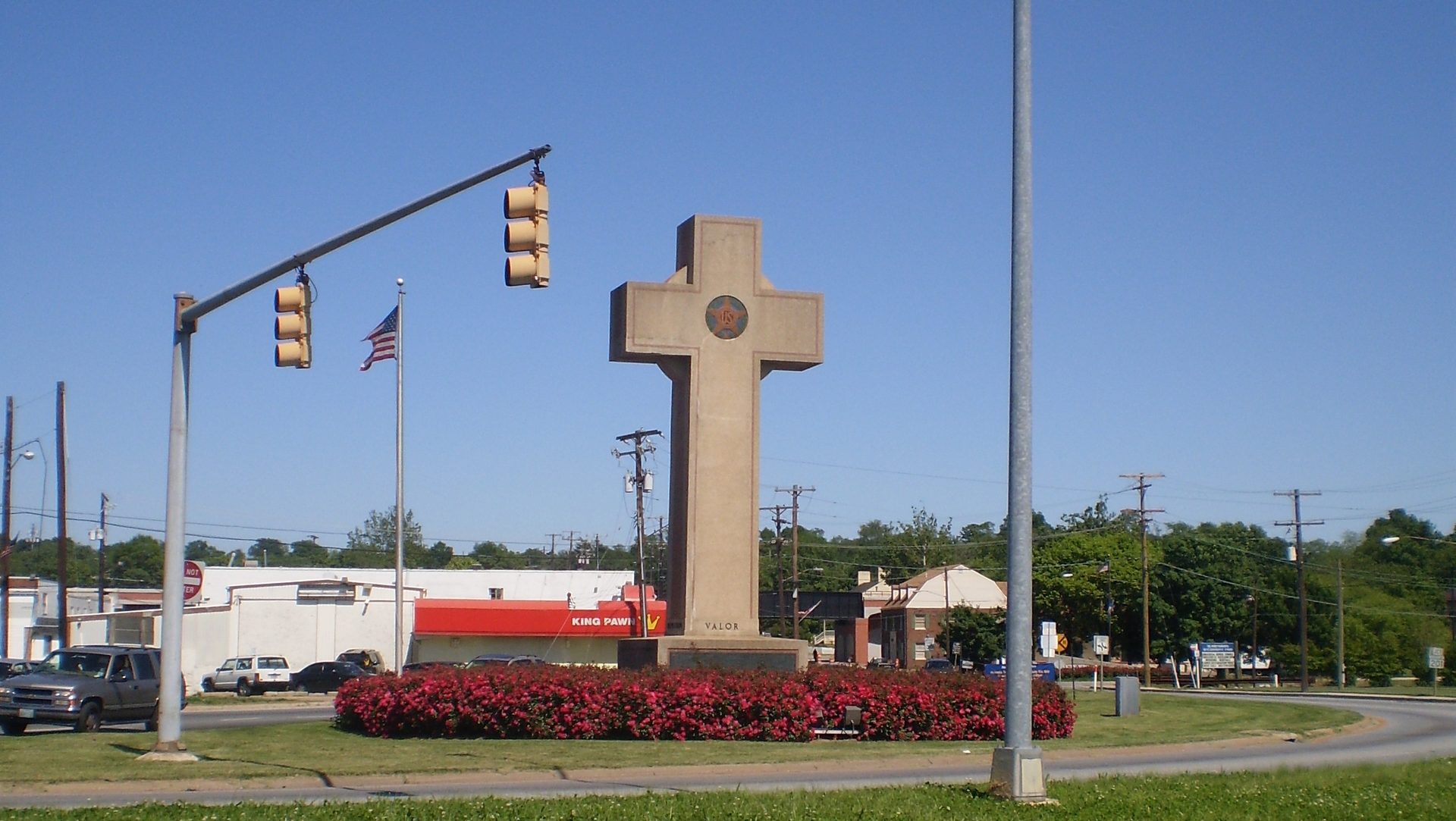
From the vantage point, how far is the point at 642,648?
25906 millimetres

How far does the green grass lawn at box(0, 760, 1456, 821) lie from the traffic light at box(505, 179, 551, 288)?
5.42 m

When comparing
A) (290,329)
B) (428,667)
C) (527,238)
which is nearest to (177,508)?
(290,329)

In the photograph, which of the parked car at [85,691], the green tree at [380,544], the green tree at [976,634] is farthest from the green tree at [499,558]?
the parked car at [85,691]

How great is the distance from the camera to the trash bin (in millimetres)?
31859

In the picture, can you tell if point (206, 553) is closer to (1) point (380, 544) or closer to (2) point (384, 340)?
(1) point (380, 544)

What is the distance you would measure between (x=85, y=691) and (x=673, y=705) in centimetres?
1186

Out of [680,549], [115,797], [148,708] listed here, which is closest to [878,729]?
[680,549]

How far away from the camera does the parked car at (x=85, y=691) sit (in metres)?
26.4

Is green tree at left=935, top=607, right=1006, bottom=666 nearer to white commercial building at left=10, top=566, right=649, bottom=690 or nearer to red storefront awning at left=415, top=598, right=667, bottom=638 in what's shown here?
white commercial building at left=10, top=566, right=649, bottom=690

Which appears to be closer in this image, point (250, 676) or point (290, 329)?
point (290, 329)

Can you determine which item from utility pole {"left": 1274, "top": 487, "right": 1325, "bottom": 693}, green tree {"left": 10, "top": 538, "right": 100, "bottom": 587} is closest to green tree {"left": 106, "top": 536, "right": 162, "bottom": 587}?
green tree {"left": 10, "top": 538, "right": 100, "bottom": 587}

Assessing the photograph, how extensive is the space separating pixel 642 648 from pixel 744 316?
6.31 m

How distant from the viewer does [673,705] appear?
22641mm

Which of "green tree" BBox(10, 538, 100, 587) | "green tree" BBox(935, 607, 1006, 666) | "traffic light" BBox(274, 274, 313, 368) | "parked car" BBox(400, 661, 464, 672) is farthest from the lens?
"green tree" BBox(10, 538, 100, 587)
